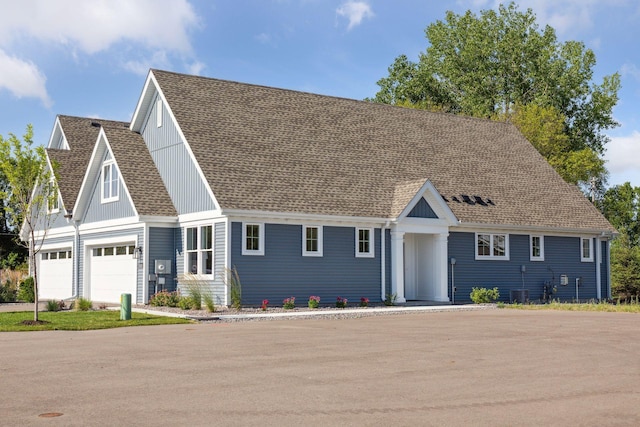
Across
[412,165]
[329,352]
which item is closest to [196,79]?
[412,165]

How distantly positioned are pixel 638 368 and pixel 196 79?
2307cm

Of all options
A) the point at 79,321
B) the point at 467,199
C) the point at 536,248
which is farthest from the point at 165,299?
the point at 536,248

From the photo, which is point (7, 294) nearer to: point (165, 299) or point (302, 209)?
point (165, 299)

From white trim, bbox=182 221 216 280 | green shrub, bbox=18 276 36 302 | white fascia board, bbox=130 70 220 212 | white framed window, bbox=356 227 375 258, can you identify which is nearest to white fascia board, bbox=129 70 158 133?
white fascia board, bbox=130 70 220 212

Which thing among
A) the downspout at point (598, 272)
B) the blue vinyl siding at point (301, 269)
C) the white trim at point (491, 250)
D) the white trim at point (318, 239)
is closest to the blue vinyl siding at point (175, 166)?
the blue vinyl siding at point (301, 269)

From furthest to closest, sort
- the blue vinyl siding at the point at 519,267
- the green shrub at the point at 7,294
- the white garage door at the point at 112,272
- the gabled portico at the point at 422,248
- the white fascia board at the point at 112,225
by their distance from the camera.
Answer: the green shrub at the point at 7,294 → the blue vinyl siding at the point at 519,267 → the white garage door at the point at 112,272 → the gabled portico at the point at 422,248 → the white fascia board at the point at 112,225

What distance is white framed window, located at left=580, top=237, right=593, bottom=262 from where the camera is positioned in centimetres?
3616

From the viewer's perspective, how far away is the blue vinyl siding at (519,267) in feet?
104

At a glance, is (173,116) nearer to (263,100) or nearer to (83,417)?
(263,100)

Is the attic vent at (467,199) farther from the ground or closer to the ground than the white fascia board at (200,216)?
farther from the ground

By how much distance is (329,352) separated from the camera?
1448 cm

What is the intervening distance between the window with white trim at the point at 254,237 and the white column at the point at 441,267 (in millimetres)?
7604

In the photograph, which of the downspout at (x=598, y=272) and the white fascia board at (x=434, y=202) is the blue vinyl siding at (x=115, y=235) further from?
the downspout at (x=598, y=272)

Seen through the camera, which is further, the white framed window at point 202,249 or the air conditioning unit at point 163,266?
the air conditioning unit at point 163,266
